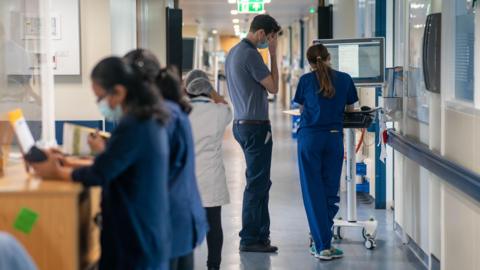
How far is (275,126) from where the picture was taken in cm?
1791

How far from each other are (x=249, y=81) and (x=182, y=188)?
9.16 ft

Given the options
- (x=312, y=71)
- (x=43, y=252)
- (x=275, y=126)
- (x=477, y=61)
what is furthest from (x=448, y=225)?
(x=275, y=126)

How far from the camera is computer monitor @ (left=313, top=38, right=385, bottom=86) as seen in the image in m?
6.70

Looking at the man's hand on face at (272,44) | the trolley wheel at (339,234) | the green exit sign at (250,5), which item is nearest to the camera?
the man's hand on face at (272,44)

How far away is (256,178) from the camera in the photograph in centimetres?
600

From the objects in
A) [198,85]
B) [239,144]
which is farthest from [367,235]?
[198,85]

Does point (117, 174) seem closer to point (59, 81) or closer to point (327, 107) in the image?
point (327, 107)

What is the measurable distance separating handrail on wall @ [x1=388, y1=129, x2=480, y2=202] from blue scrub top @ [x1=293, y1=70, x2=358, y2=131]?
555 mm

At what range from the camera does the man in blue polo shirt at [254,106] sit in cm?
588

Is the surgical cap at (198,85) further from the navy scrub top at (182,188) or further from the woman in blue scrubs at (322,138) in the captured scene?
the navy scrub top at (182,188)

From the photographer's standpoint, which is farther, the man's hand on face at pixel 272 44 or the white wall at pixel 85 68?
the white wall at pixel 85 68

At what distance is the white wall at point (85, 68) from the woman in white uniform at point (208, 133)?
2.17 metres

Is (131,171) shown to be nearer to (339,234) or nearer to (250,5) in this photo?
(339,234)

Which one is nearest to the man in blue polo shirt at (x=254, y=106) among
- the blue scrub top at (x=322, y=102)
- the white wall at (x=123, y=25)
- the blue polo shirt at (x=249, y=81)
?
the blue polo shirt at (x=249, y=81)
